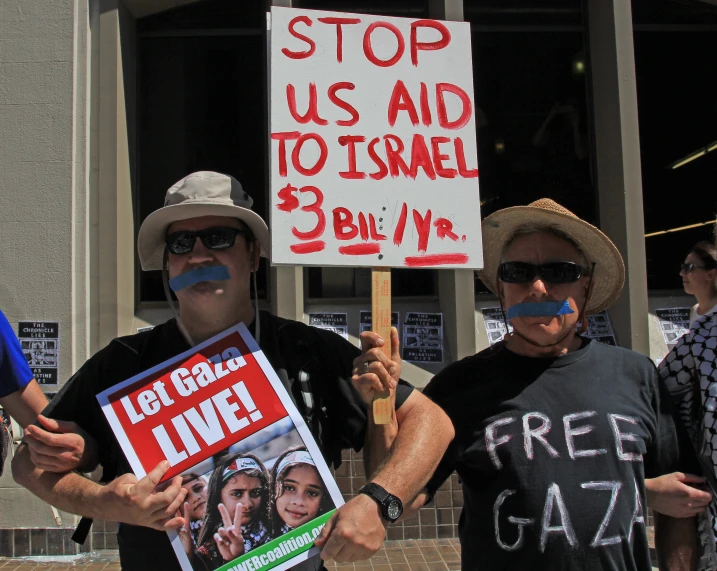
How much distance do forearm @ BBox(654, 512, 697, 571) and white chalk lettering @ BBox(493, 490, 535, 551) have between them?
514 mm

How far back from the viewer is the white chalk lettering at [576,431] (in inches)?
77.5

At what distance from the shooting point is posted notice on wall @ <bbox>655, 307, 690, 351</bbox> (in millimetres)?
5812

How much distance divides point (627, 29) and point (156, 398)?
5.10 meters

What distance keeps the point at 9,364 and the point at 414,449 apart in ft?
5.62

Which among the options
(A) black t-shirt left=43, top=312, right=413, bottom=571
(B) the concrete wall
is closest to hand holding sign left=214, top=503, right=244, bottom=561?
(A) black t-shirt left=43, top=312, right=413, bottom=571

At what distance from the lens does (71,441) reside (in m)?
1.86

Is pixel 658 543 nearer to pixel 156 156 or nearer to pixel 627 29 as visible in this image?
pixel 627 29

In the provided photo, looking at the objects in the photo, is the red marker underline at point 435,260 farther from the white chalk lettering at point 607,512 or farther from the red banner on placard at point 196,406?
the white chalk lettering at point 607,512

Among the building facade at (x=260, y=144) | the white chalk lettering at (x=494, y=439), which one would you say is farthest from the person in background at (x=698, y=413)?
the building facade at (x=260, y=144)

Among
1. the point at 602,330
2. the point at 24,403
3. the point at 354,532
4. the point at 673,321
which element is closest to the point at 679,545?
the point at 354,532

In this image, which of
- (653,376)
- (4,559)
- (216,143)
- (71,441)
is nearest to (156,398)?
(71,441)

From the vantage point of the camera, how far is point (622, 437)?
1987 millimetres

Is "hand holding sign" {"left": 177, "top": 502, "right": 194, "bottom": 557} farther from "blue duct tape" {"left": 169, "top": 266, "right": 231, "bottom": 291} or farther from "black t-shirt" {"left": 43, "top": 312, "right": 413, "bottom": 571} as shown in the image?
"blue duct tape" {"left": 169, "top": 266, "right": 231, "bottom": 291}

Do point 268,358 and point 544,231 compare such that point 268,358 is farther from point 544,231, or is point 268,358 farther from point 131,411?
point 544,231
